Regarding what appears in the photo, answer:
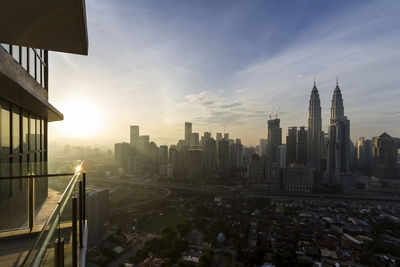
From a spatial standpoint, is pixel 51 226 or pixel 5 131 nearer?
pixel 51 226

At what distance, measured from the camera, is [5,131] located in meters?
1.80

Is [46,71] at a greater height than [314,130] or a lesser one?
greater

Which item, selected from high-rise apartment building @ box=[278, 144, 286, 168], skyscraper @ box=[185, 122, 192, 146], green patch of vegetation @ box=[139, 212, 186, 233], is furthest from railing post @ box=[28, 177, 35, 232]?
skyscraper @ box=[185, 122, 192, 146]

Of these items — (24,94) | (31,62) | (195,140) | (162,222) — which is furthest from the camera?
(195,140)

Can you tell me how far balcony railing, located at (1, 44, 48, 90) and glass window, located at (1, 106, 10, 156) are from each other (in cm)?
58

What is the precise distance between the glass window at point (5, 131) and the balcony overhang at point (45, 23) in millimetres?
787

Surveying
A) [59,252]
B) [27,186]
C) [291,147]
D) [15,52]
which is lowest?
[291,147]

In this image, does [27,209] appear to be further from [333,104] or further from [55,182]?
[333,104]

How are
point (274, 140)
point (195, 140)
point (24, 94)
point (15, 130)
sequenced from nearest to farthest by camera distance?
point (24, 94) → point (15, 130) → point (274, 140) → point (195, 140)

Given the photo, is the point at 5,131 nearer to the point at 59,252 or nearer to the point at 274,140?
the point at 59,252

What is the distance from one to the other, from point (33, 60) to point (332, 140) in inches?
1059

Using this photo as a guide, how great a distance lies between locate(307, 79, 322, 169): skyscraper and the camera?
27.7 metres

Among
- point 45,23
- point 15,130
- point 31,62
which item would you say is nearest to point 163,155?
point 31,62

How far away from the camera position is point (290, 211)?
46.9ft
